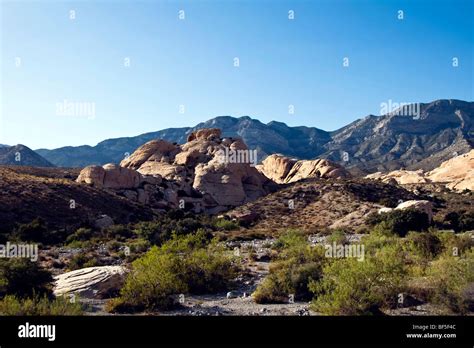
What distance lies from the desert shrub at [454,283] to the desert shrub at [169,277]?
592 cm

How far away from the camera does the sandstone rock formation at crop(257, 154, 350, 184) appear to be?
183 feet

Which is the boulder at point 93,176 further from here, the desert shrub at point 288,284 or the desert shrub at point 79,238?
the desert shrub at point 288,284

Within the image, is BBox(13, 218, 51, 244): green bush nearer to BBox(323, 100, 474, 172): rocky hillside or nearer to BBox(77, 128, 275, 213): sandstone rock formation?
BBox(77, 128, 275, 213): sandstone rock formation

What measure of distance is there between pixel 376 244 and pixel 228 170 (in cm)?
3545

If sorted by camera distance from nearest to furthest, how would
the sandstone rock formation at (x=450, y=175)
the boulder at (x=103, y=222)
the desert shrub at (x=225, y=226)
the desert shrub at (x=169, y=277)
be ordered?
the desert shrub at (x=169, y=277)
the boulder at (x=103, y=222)
the desert shrub at (x=225, y=226)
the sandstone rock formation at (x=450, y=175)

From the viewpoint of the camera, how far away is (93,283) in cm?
1126

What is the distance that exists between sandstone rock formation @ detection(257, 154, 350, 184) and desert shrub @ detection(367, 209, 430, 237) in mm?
27269

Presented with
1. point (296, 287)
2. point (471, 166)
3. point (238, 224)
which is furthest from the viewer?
point (471, 166)

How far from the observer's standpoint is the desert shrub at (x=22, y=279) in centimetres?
1076

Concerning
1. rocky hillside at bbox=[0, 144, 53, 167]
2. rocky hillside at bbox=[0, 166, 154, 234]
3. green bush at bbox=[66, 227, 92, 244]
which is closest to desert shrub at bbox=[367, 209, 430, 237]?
green bush at bbox=[66, 227, 92, 244]

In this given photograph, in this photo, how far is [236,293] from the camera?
468 inches
